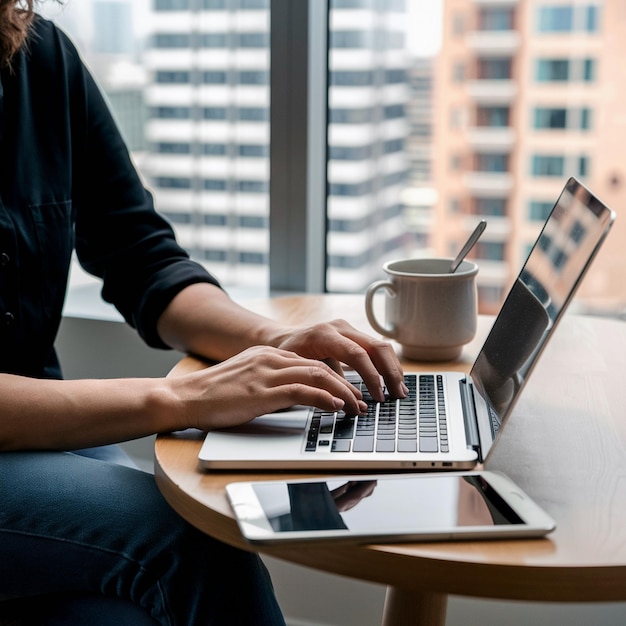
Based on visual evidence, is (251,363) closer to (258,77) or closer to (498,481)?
(498,481)

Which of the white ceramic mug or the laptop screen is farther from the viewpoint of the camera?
the white ceramic mug

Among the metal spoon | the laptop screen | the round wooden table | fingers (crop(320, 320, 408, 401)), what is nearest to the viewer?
the round wooden table

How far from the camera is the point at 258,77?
5.62ft

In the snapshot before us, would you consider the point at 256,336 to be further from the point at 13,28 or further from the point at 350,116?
the point at 350,116

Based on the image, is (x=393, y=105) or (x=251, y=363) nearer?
(x=251, y=363)

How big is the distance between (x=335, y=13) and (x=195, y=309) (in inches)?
31.1

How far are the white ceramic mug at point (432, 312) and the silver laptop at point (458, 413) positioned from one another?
11 cm

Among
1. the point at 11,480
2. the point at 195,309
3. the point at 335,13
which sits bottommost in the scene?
the point at 11,480

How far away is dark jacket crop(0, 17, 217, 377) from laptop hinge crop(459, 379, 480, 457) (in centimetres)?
41

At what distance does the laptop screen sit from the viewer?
73cm

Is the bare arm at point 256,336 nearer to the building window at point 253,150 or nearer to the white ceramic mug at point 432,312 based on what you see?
the white ceramic mug at point 432,312

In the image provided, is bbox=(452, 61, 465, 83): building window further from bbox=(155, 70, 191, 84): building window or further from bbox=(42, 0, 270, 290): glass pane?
bbox=(155, 70, 191, 84): building window

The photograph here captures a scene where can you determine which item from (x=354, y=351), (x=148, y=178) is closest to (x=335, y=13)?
(x=148, y=178)

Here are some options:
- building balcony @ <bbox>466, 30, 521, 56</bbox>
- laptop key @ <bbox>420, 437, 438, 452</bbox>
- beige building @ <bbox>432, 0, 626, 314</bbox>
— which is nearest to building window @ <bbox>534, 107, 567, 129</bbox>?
beige building @ <bbox>432, 0, 626, 314</bbox>
